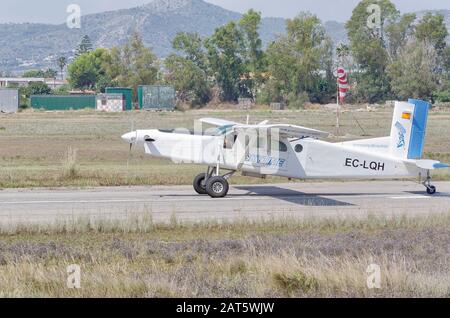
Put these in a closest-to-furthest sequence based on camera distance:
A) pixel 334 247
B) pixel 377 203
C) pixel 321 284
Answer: pixel 321 284 → pixel 334 247 → pixel 377 203

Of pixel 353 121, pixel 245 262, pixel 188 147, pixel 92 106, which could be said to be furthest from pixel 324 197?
pixel 92 106

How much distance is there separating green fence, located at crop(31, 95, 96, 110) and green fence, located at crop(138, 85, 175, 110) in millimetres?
7202

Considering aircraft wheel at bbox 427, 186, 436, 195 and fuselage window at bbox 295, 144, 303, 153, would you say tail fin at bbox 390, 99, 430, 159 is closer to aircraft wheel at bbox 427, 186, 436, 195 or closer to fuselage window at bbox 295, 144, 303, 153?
aircraft wheel at bbox 427, 186, 436, 195

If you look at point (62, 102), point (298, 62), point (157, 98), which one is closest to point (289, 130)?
point (157, 98)

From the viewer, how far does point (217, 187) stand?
71.7ft

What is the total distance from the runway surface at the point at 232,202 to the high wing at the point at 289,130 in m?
1.66

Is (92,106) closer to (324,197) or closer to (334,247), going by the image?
(324,197)

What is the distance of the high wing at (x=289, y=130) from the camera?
20.5m

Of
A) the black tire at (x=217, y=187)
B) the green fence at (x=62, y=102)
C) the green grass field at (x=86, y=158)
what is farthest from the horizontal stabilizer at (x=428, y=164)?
the green fence at (x=62, y=102)

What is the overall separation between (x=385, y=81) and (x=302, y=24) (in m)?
14.7

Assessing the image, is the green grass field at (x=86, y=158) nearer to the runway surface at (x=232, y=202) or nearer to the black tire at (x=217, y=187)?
the runway surface at (x=232, y=202)

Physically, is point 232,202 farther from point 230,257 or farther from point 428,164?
point 230,257

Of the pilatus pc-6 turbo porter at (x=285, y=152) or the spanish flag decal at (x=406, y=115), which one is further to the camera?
the spanish flag decal at (x=406, y=115)
